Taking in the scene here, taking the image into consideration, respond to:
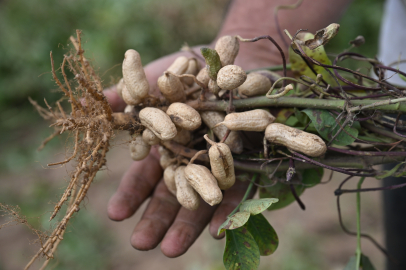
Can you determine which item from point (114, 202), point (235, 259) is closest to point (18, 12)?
point (114, 202)

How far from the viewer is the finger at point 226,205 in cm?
115

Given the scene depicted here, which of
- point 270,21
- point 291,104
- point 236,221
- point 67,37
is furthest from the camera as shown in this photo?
point 67,37

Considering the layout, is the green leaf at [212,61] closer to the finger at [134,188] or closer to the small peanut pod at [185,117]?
the small peanut pod at [185,117]

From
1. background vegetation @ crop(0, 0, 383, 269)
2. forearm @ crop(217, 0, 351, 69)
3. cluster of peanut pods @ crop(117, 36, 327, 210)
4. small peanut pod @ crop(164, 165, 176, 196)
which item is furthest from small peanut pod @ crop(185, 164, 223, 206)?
background vegetation @ crop(0, 0, 383, 269)

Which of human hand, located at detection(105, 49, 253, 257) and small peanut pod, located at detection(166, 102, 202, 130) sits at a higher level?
small peanut pod, located at detection(166, 102, 202, 130)

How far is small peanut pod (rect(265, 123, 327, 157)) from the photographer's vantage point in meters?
0.88

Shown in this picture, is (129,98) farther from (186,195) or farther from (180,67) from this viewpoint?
(186,195)

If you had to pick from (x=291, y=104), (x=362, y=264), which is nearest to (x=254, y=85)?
(x=291, y=104)

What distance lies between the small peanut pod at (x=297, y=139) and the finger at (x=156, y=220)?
57 cm

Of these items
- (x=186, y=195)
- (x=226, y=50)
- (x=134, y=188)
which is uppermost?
(x=226, y=50)

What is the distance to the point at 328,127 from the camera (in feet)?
3.03

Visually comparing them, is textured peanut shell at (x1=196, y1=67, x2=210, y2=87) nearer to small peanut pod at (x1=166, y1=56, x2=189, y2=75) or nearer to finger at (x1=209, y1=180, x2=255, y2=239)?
small peanut pod at (x1=166, y1=56, x2=189, y2=75)

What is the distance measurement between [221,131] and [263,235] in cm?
37

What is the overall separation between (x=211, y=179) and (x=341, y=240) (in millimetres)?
1942
